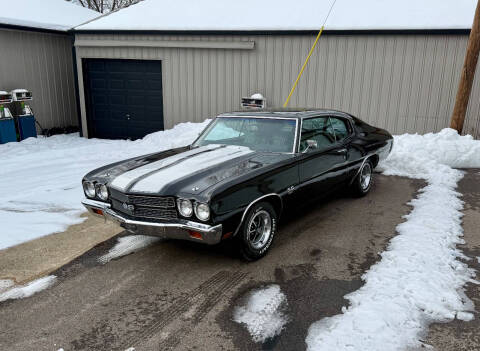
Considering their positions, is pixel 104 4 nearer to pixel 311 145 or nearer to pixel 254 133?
pixel 254 133

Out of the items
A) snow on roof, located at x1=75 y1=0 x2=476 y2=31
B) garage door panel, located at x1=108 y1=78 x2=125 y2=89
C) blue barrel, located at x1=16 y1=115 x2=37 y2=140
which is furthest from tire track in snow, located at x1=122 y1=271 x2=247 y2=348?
blue barrel, located at x1=16 y1=115 x2=37 y2=140

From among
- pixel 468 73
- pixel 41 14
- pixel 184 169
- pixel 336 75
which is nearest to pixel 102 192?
pixel 184 169

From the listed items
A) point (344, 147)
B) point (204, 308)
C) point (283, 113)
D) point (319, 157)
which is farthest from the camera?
point (344, 147)

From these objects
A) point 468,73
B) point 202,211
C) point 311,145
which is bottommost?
point 202,211

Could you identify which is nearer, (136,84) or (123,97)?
(136,84)

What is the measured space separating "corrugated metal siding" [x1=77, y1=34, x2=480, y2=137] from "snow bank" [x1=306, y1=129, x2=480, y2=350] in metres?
4.83

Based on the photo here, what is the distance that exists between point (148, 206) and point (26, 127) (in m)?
9.65

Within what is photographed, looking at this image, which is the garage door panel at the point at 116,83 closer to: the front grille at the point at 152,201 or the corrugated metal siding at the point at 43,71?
the corrugated metal siding at the point at 43,71

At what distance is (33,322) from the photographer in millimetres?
3436

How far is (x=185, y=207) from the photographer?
392cm

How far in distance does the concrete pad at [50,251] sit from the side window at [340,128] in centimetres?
336

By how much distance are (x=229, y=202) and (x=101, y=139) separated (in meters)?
10.2

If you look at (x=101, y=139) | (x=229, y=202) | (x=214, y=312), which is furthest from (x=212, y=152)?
(x=101, y=139)

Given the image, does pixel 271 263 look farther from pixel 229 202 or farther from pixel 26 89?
pixel 26 89
